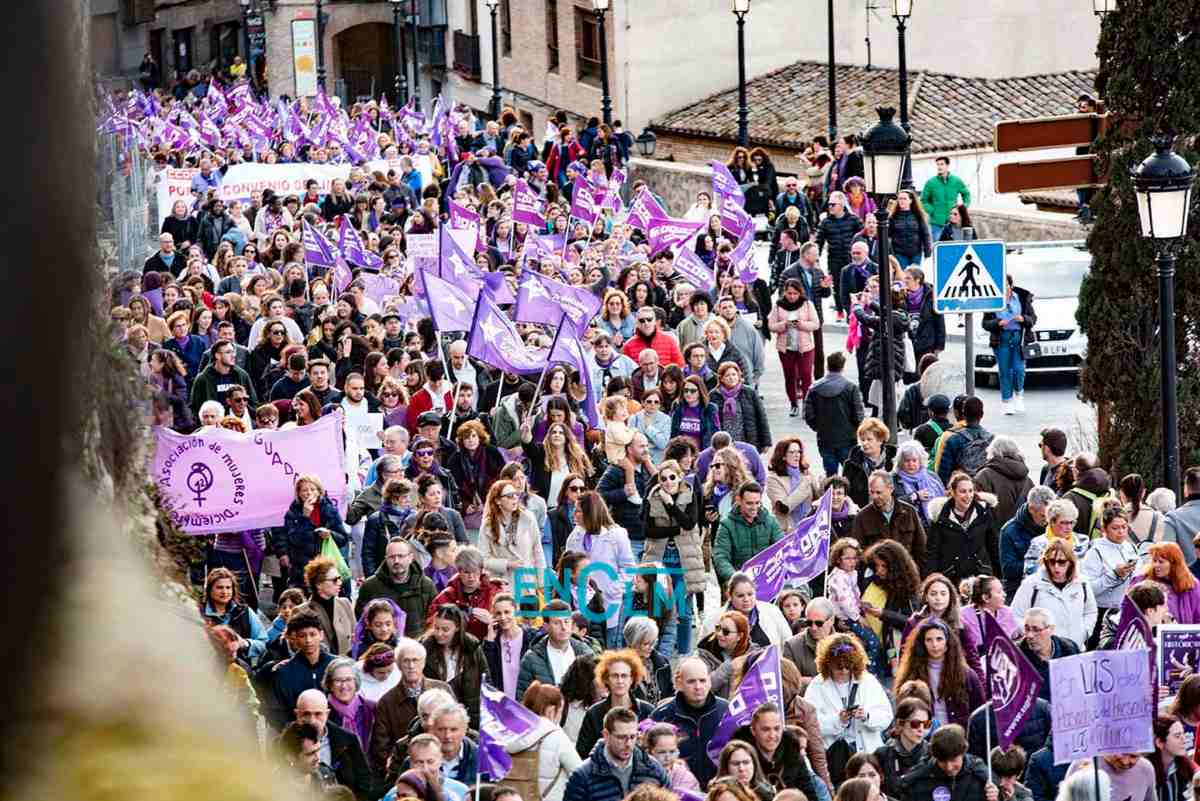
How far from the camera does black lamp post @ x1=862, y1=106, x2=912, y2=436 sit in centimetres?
1744

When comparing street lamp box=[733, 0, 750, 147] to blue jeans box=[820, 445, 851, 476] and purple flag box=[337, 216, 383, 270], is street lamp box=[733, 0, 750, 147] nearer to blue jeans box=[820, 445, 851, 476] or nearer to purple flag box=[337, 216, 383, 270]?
purple flag box=[337, 216, 383, 270]

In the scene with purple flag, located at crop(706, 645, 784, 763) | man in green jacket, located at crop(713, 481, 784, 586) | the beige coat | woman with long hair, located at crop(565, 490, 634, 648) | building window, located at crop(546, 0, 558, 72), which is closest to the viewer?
purple flag, located at crop(706, 645, 784, 763)

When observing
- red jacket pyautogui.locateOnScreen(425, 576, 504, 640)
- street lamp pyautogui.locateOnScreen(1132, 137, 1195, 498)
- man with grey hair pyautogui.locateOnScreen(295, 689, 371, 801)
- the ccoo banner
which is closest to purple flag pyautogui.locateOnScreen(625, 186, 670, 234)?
the ccoo banner

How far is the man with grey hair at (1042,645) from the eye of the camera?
10.3m

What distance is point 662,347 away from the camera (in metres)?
18.5

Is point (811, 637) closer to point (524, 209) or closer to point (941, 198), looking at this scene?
point (524, 209)

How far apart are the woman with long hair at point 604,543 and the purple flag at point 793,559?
2.83 ft

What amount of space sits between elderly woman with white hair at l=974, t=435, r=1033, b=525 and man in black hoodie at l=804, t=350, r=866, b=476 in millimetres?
3288

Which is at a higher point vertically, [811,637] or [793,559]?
[793,559]

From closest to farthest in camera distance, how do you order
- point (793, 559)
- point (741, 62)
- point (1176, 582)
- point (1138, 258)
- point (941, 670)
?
point (941, 670) < point (1176, 582) < point (793, 559) < point (1138, 258) < point (741, 62)

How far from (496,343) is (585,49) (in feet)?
127

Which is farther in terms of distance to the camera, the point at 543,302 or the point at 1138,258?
the point at 543,302

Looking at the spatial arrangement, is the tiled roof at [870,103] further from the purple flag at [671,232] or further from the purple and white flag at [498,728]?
the purple and white flag at [498,728]

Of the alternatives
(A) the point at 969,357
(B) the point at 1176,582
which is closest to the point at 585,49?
(A) the point at 969,357
